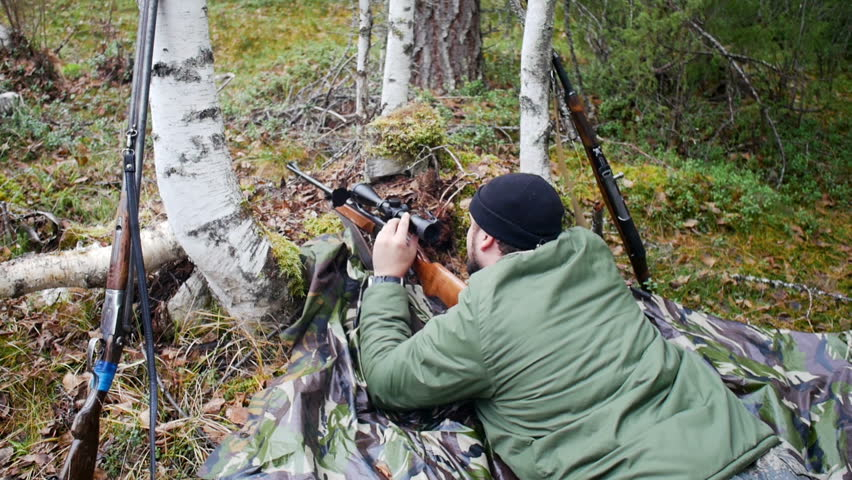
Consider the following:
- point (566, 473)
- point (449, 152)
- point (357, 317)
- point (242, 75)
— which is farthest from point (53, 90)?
point (566, 473)

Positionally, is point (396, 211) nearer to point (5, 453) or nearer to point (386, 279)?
point (386, 279)

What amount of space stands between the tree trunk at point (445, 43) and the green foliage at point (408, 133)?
390 centimetres

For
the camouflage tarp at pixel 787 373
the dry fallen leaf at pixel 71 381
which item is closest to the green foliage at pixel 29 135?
the dry fallen leaf at pixel 71 381

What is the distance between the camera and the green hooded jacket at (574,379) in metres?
2.24

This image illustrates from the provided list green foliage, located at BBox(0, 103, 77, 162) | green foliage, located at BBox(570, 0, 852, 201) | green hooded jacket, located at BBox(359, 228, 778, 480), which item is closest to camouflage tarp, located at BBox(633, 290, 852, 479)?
green hooded jacket, located at BBox(359, 228, 778, 480)

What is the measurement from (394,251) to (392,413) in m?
0.87

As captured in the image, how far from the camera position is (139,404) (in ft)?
10.4

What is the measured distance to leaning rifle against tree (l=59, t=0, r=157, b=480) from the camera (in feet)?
7.64

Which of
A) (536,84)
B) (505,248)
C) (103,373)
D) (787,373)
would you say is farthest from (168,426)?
(787,373)

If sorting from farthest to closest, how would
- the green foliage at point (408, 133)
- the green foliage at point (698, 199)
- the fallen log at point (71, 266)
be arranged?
the green foliage at point (698, 199) → the green foliage at point (408, 133) → the fallen log at point (71, 266)

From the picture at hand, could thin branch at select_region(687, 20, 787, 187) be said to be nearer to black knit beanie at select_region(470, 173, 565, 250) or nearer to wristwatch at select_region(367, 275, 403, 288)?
black knit beanie at select_region(470, 173, 565, 250)

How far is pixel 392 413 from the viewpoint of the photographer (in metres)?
2.94

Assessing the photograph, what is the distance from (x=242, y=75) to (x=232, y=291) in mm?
7064

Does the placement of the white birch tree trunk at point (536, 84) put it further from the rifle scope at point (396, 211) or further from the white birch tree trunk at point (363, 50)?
the white birch tree trunk at point (363, 50)
